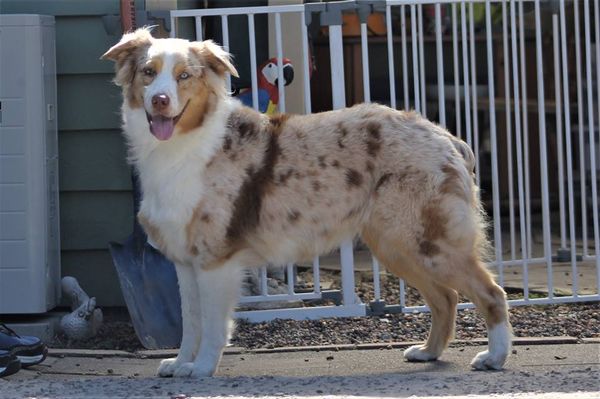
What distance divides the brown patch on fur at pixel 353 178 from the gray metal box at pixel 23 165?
1999 mm

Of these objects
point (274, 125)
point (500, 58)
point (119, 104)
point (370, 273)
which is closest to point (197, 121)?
point (274, 125)

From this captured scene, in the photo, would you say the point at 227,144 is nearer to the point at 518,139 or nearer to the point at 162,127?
the point at 162,127

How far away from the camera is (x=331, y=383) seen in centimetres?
534

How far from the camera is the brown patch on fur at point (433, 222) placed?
5512mm

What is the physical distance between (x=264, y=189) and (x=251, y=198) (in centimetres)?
8

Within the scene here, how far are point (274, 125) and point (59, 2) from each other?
2.11 meters

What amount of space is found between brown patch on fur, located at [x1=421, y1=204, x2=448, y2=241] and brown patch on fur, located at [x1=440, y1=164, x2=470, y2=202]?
10 centimetres

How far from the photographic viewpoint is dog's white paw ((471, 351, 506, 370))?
18.3 ft


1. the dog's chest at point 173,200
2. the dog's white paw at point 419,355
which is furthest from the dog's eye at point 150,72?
the dog's white paw at point 419,355

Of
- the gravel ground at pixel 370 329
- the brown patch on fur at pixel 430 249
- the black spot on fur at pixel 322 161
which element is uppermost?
the black spot on fur at pixel 322 161

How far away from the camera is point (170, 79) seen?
5.41m

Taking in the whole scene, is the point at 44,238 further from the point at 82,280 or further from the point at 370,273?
the point at 370,273

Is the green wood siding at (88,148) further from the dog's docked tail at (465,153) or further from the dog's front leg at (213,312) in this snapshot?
the dog's docked tail at (465,153)

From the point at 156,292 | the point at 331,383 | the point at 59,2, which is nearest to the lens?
the point at 331,383
